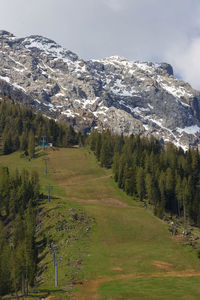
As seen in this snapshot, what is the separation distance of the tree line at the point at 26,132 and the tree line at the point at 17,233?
2456 inches

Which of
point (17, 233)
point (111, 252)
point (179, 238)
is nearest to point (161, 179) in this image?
point (179, 238)

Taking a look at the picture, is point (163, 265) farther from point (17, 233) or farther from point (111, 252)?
point (17, 233)

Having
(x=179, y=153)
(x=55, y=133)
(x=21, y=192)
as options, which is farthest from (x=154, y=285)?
(x=55, y=133)

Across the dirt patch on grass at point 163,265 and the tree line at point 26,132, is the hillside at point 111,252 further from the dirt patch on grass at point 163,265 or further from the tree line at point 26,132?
the tree line at point 26,132

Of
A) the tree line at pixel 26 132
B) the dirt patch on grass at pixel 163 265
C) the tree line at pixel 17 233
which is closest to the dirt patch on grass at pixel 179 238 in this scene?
the dirt patch on grass at pixel 163 265

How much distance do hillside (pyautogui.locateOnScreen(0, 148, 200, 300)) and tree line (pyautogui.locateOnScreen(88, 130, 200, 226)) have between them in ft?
19.6

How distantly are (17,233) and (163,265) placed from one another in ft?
104

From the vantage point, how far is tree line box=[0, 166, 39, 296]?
51.2 meters

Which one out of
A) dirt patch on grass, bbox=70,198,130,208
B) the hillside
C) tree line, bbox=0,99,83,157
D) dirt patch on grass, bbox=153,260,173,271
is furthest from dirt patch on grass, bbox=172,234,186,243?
tree line, bbox=0,99,83,157

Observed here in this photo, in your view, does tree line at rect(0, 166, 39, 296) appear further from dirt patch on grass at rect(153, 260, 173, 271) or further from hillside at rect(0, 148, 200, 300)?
dirt patch on grass at rect(153, 260, 173, 271)

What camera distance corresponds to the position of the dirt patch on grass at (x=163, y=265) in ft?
163

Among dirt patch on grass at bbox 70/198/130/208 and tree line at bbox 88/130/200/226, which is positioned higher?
tree line at bbox 88/130/200/226

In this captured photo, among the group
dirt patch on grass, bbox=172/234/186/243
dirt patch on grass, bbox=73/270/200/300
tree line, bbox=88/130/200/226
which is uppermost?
tree line, bbox=88/130/200/226

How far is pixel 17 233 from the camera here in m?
63.9
